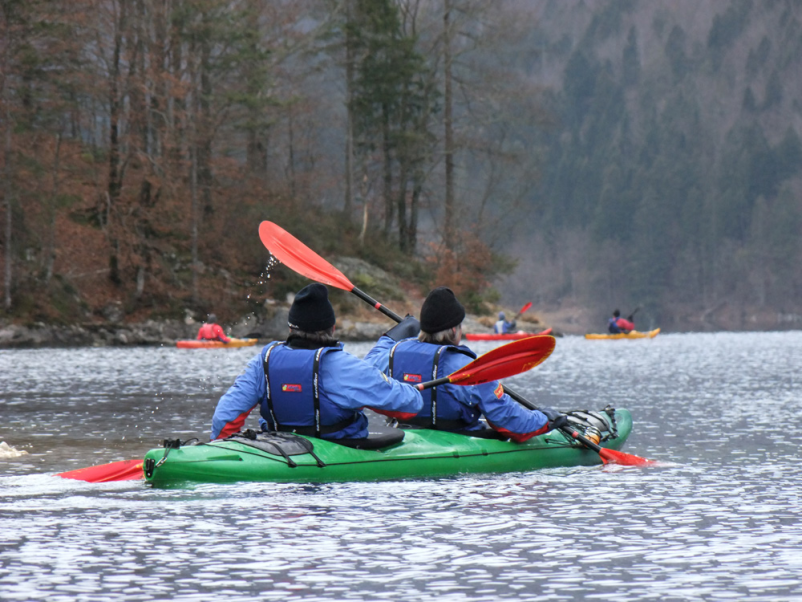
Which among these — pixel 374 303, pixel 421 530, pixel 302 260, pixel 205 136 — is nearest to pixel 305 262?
pixel 302 260

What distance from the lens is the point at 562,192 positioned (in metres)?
86.9

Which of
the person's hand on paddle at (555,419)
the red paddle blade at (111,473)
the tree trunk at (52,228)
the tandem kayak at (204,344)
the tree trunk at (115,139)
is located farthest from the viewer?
the tree trunk at (115,139)

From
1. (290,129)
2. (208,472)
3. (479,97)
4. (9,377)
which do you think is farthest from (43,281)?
(208,472)

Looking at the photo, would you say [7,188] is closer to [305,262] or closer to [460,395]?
[305,262]

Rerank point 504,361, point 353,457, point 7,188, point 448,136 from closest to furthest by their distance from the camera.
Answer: point 353,457 → point 504,361 → point 7,188 → point 448,136

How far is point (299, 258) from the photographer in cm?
1074

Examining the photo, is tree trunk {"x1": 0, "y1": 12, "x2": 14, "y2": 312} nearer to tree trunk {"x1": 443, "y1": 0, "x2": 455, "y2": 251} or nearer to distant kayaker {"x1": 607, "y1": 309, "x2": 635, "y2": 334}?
→ tree trunk {"x1": 443, "y1": 0, "x2": 455, "y2": 251}

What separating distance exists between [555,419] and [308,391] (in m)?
2.20

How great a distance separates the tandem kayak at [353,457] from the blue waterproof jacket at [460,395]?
0.53ft

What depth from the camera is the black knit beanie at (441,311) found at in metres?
7.81

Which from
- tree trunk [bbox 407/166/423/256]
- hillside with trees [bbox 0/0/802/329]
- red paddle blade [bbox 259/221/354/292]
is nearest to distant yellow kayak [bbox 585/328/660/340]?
hillside with trees [bbox 0/0/802/329]

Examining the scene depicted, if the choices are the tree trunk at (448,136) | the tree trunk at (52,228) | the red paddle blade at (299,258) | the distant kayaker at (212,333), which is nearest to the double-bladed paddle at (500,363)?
the red paddle blade at (299,258)

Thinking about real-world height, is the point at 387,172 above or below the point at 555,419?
above

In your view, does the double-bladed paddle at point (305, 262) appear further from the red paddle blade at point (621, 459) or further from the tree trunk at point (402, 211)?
the tree trunk at point (402, 211)
